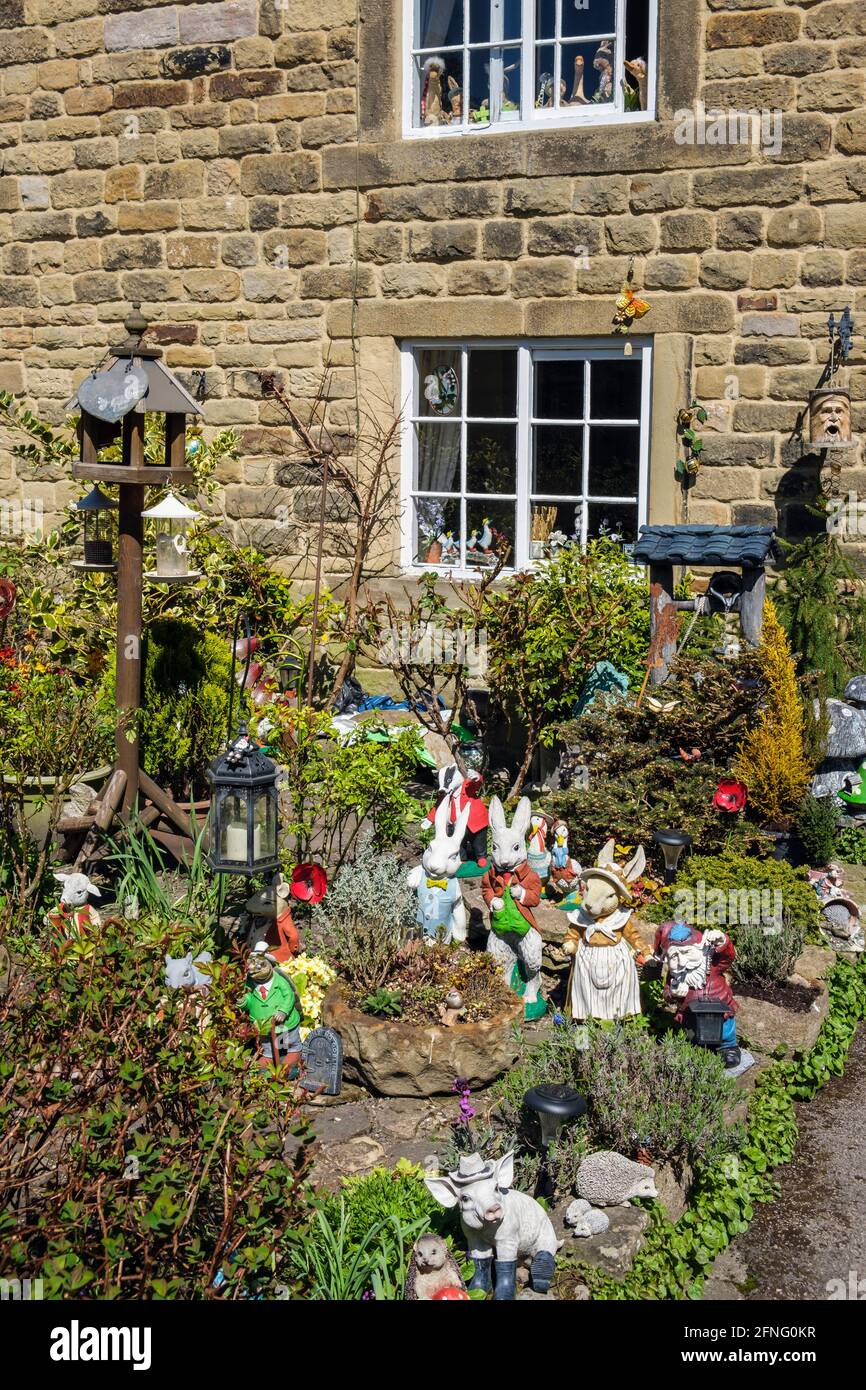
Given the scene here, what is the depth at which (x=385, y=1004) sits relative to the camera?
5629mm

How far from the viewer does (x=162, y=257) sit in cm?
1055

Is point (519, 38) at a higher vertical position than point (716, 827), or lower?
higher

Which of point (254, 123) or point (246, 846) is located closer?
point (246, 846)

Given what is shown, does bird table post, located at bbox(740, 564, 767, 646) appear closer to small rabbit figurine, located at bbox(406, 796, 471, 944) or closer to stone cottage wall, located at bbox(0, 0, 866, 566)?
stone cottage wall, located at bbox(0, 0, 866, 566)

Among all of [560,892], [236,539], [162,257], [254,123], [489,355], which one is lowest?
[560,892]

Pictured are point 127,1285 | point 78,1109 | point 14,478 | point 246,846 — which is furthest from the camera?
point 14,478

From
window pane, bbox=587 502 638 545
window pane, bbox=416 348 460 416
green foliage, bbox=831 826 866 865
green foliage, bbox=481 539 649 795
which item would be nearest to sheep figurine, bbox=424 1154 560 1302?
green foliage, bbox=831 826 866 865

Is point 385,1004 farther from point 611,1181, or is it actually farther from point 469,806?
point 611,1181

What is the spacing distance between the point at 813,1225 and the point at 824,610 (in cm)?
450

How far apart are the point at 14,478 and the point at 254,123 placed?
3.29 metres

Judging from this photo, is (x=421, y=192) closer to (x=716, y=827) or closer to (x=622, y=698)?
(x=622, y=698)

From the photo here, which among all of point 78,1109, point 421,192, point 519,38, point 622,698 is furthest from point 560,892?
point 519,38

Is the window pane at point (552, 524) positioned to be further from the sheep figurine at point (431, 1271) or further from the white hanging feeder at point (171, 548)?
the sheep figurine at point (431, 1271)

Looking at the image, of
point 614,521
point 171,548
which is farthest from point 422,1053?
point 614,521
